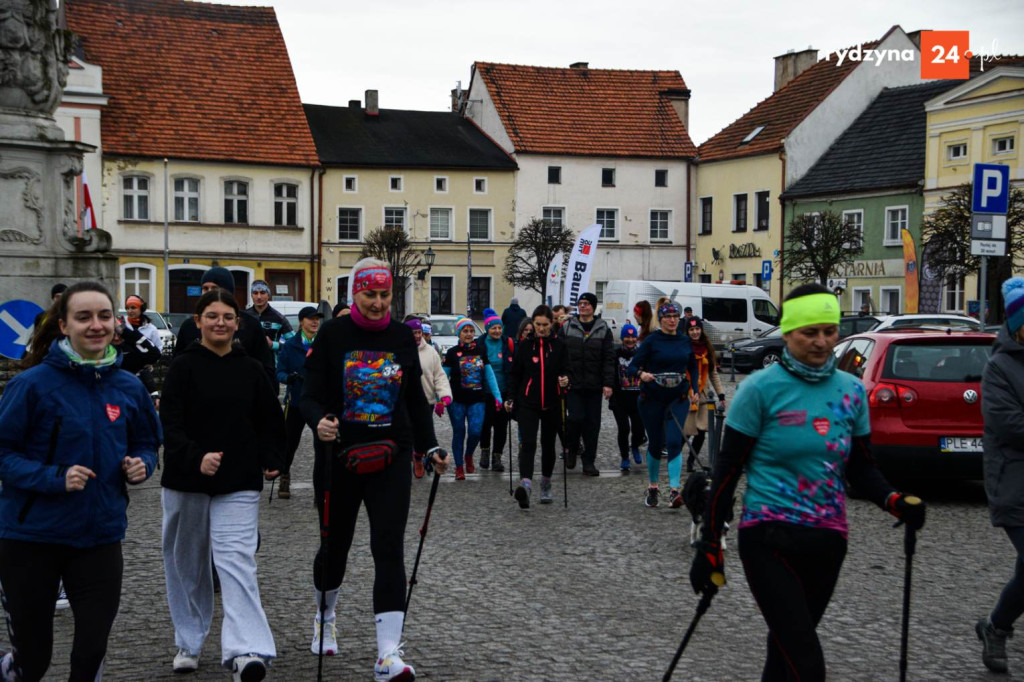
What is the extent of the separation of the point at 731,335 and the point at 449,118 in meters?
24.8

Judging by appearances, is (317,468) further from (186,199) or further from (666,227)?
(666,227)

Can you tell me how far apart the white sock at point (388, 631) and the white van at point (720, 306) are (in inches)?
1394

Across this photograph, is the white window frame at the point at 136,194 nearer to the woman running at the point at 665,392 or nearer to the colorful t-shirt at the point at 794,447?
the woman running at the point at 665,392

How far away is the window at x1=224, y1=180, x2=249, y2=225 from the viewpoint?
2009 inches

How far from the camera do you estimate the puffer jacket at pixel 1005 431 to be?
593cm

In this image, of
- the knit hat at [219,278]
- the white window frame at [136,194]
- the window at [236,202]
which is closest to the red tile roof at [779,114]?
the window at [236,202]

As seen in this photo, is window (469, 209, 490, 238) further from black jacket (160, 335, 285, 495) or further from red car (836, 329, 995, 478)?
black jacket (160, 335, 285, 495)

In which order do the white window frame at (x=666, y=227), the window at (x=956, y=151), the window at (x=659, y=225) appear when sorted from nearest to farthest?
the window at (x=956, y=151)
the white window frame at (x=666, y=227)
the window at (x=659, y=225)

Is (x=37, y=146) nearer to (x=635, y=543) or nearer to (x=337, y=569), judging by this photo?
(x=635, y=543)

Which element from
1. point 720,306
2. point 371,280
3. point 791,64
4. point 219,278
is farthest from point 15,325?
point 791,64

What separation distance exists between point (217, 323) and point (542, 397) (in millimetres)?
6264

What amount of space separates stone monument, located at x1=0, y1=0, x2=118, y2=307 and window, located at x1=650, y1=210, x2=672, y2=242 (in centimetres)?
4535

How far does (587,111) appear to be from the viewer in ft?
197

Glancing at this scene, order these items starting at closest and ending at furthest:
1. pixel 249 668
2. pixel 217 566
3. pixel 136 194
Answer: pixel 249 668 → pixel 217 566 → pixel 136 194
